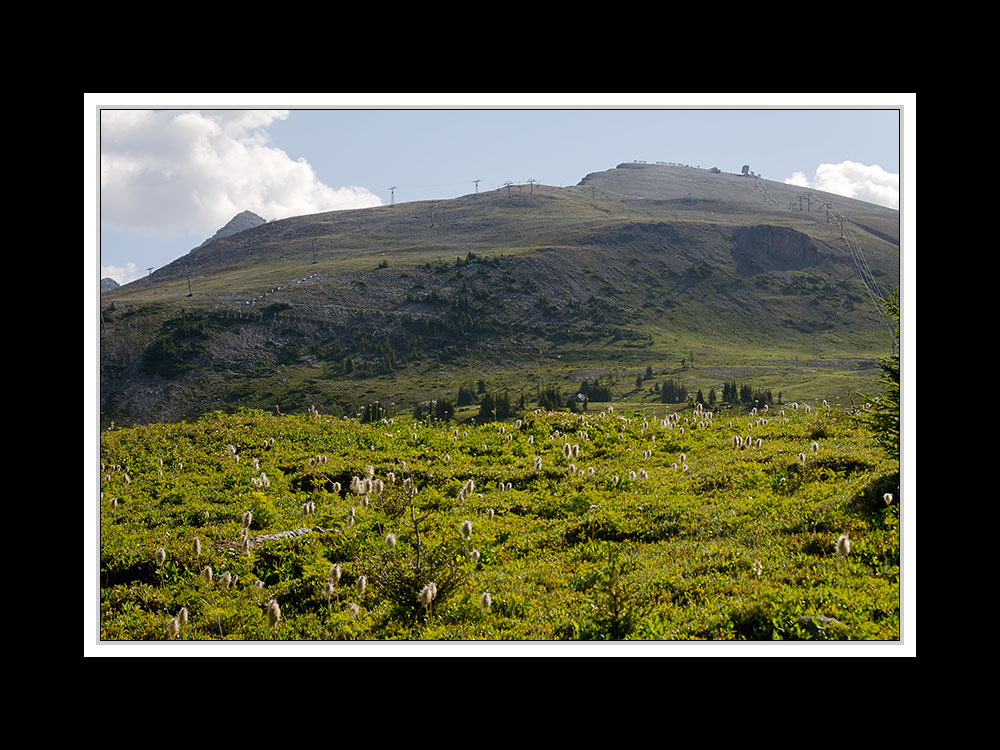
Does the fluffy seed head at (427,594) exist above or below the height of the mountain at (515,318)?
below

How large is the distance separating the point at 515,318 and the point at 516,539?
127755mm

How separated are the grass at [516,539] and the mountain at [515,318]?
67914mm

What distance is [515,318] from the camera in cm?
13750

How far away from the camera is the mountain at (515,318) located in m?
98.8

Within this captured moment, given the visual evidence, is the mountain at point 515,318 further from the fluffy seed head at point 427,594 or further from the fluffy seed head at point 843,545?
the fluffy seed head at point 427,594

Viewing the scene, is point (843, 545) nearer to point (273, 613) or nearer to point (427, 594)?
point (427, 594)

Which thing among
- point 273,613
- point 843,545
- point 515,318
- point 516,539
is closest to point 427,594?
point 273,613

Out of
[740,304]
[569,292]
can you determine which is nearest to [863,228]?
[740,304]

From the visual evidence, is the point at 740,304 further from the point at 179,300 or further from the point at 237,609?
the point at 237,609

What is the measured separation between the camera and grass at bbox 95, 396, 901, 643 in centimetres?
761

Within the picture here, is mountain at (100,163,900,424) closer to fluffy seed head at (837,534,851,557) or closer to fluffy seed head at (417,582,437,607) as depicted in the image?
fluffy seed head at (837,534,851,557)

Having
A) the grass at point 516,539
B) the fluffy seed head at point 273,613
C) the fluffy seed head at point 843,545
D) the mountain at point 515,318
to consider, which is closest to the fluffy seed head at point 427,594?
the grass at point 516,539

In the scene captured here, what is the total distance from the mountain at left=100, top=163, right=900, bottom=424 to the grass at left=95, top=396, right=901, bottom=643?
67.9 metres
